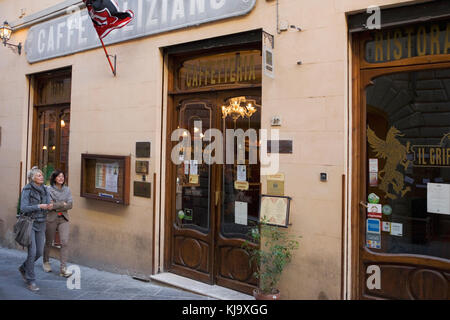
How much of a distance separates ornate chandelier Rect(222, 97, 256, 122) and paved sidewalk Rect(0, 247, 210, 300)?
8.56 ft

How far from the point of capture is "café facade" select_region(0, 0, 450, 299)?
426 cm

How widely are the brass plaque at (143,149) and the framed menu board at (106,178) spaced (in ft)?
0.79

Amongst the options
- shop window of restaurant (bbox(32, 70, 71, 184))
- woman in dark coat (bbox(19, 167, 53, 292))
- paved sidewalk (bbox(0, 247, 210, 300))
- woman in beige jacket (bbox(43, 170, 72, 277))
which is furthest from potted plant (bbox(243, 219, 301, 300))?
shop window of restaurant (bbox(32, 70, 71, 184))

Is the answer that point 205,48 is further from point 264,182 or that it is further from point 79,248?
point 79,248

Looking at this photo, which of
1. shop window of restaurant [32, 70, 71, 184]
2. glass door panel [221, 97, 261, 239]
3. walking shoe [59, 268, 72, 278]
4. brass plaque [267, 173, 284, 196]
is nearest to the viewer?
brass plaque [267, 173, 284, 196]

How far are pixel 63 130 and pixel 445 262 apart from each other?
7134 millimetres

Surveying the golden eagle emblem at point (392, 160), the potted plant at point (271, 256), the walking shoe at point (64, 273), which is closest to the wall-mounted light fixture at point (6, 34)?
the walking shoe at point (64, 273)

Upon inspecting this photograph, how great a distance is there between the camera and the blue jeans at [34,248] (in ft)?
17.9

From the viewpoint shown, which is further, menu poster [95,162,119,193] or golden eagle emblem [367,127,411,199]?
menu poster [95,162,119,193]

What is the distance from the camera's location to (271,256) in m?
4.59

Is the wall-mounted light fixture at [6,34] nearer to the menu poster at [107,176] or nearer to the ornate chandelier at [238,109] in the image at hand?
the menu poster at [107,176]

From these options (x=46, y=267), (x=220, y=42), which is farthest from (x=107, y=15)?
(x=46, y=267)

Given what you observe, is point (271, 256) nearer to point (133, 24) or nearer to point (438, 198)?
point (438, 198)

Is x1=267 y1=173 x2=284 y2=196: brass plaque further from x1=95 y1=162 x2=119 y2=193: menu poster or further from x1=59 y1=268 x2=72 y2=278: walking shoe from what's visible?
x1=59 y1=268 x2=72 y2=278: walking shoe
